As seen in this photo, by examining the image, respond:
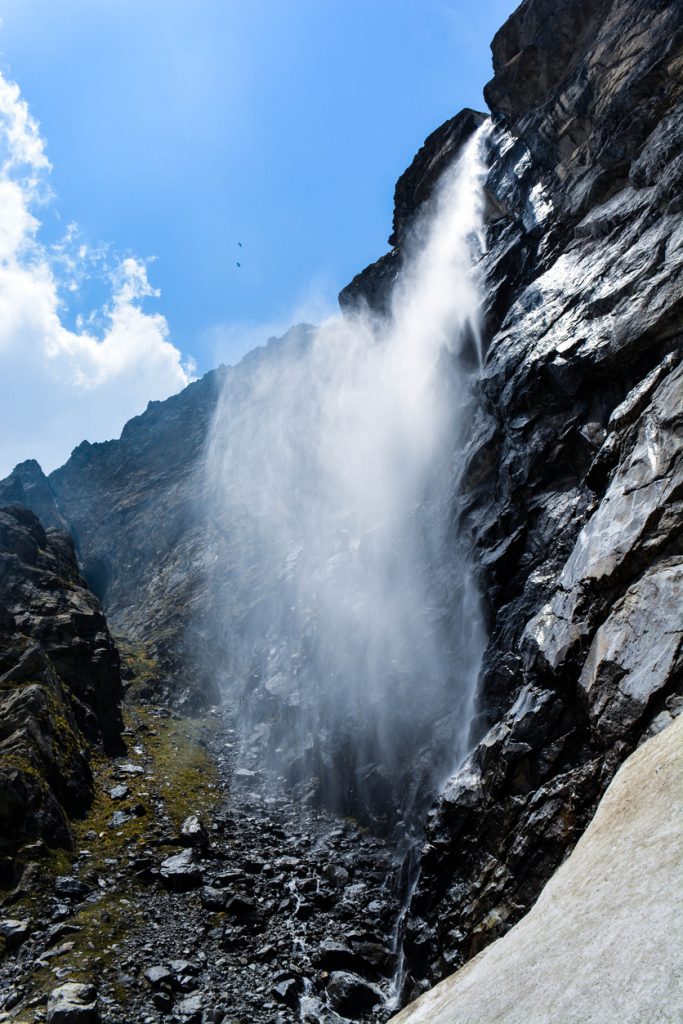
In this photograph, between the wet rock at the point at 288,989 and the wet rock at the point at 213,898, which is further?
the wet rock at the point at 213,898

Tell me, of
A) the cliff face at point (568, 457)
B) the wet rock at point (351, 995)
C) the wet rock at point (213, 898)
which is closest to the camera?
the cliff face at point (568, 457)

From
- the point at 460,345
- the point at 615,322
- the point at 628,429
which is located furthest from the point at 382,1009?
the point at 460,345

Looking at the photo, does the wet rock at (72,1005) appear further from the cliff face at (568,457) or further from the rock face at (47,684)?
the rock face at (47,684)

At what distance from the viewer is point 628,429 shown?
2488cm

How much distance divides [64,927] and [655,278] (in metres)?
37.4

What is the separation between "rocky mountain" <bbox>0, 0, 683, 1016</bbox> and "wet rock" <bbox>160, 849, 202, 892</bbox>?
24.4 feet

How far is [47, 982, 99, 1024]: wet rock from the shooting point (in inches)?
784

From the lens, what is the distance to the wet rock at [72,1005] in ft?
65.4

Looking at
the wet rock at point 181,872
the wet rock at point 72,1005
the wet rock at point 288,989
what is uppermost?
the wet rock at point 181,872

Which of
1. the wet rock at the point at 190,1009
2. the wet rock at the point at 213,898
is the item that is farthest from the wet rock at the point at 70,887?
the wet rock at the point at 190,1009

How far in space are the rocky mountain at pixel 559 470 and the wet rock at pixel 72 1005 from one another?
10.5m

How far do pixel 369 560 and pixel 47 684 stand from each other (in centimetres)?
2667

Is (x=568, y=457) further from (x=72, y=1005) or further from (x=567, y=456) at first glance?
(x=72, y=1005)

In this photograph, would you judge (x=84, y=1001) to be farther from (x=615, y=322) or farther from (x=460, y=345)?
(x=460, y=345)
